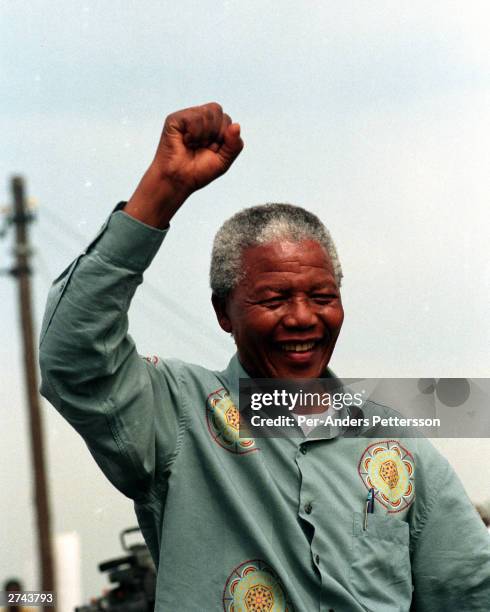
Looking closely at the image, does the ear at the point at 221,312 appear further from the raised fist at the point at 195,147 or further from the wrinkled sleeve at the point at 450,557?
the wrinkled sleeve at the point at 450,557

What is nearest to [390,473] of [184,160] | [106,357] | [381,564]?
[381,564]

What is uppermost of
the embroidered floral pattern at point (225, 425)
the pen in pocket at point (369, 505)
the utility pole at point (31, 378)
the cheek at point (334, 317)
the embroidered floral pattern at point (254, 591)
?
the utility pole at point (31, 378)

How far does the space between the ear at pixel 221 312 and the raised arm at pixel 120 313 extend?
0.36m

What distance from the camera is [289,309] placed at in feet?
7.50

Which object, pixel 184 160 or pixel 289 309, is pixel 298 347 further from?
pixel 184 160

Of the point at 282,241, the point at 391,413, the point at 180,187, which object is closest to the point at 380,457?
the point at 391,413

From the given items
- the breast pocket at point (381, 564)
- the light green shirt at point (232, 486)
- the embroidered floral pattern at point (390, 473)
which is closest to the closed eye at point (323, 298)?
the light green shirt at point (232, 486)

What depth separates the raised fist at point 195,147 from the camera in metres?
2.00

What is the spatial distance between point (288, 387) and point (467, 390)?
1014 millimetres

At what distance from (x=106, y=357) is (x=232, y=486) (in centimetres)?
39

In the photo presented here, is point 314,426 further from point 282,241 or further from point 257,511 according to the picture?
point 282,241

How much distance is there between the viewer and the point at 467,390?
3.16 m

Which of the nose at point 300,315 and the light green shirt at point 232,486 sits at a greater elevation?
the nose at point 300,315

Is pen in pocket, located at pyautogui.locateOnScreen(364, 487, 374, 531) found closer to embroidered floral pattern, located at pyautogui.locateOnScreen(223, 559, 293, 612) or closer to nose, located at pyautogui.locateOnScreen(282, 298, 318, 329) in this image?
embroidered floral pattern, located at pyautogui.locateOnScreen(223, 559, 293, 612)
